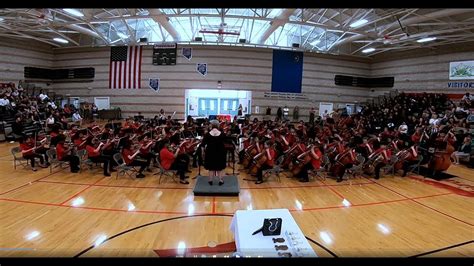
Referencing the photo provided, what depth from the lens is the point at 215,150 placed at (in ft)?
28.5

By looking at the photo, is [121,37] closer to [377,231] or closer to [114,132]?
[114,132]

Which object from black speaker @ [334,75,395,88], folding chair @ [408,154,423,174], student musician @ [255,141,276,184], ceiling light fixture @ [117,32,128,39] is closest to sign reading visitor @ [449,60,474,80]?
black speaker @ [334,75,395,88]

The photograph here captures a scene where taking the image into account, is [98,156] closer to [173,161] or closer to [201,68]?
[173,161]

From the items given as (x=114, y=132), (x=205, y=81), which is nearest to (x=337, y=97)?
(x=205, y=81)

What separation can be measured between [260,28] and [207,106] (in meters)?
8.38

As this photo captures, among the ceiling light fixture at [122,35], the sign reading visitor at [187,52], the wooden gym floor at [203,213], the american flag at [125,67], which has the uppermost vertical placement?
the ceiling light fixture at [122,35]

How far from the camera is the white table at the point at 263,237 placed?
4.21 m

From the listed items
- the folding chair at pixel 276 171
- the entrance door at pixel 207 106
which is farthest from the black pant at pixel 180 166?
the entrance door at pixel 207 106

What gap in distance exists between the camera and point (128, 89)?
26688 mm

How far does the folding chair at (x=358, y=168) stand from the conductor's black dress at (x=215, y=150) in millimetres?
4796

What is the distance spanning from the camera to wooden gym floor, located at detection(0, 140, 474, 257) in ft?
18.4

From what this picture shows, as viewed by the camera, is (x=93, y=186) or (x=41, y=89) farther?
(x=41, y=89)

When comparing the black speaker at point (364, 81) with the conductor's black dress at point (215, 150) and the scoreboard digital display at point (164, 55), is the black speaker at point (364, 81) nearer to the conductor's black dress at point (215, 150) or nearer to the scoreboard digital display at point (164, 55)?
the scoreboard digital display at point (164, 55)
